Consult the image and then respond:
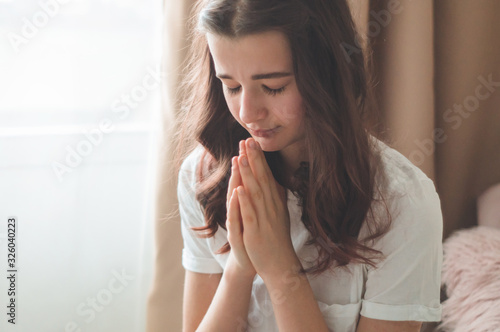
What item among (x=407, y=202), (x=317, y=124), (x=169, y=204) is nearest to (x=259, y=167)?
(x=317, y=124)

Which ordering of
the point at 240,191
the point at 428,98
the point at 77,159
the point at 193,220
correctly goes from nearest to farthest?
the point at 240,191, the point at 193,220, the point at 77,159, the point at 428,98

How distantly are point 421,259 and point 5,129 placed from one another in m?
1.01

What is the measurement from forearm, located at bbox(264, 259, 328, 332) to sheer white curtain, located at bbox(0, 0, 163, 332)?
59 cm

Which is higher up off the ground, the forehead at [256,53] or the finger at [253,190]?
the forehead at [256,53]

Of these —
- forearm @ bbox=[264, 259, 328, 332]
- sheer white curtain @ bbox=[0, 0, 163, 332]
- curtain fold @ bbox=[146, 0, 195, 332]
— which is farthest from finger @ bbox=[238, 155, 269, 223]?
sheer white curtain @ bbox=[0, 0, 163, 332]

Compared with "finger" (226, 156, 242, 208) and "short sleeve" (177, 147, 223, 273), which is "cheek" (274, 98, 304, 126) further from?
"short sleeve" (177, 147, 223, 273)

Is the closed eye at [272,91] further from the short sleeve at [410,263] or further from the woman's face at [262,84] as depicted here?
the short sleeve at [410,263]

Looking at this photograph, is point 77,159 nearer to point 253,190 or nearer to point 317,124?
point 253,190

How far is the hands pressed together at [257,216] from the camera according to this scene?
0.85 m

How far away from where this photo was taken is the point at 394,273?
2.83 feet

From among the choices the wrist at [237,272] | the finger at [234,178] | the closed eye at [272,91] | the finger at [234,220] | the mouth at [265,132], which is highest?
the closed eye at [272,91]

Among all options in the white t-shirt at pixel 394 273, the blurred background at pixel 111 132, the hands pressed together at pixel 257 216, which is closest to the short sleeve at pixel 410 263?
the white t-shirt at pixel 394 273

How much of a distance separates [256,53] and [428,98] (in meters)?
0.85

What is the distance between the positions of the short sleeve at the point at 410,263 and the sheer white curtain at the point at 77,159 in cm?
69
